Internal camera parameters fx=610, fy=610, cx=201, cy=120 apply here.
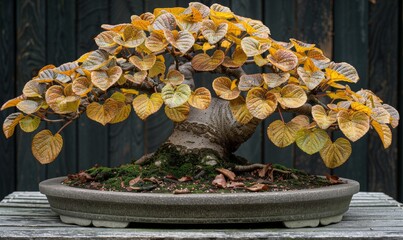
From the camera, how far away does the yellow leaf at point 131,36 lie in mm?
1218

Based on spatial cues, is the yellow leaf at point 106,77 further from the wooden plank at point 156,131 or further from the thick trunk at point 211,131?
the wooden plank at point 156,131

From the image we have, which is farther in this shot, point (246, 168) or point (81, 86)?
point (246, 168)

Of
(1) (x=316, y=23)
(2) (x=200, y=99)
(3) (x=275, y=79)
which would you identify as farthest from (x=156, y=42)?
(1) (x=316, y=23)

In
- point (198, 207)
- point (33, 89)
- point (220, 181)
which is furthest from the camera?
point (33, 89)

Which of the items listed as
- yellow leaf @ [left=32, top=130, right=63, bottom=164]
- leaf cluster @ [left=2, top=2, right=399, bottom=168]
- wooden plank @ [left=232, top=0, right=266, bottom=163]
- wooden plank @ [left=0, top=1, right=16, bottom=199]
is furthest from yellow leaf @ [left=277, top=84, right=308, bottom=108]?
wooden plank @ [left=0, top=1, right=16, bottom=199]

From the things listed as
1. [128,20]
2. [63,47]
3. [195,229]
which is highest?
[128,20]

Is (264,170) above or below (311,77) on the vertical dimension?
below

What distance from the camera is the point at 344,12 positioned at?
7.50 ft

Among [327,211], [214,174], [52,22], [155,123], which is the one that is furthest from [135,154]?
[327,211]

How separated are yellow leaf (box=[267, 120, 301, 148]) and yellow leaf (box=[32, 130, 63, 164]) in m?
0.45

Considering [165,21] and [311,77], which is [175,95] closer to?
[165,21]

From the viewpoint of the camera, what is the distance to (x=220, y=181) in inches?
46.4

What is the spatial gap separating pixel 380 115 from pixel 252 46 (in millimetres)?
291

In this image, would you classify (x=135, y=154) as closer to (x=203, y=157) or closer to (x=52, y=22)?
(x=52, y=22)
